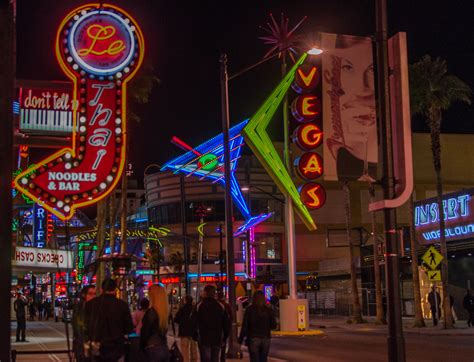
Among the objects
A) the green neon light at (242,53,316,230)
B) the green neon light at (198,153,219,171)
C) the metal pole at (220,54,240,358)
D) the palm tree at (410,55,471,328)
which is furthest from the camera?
the green neon light at (198,153,219,171)

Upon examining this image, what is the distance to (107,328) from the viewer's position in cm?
777

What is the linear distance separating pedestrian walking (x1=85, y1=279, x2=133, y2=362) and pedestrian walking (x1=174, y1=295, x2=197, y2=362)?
4.11 meters

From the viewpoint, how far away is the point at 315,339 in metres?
25.8

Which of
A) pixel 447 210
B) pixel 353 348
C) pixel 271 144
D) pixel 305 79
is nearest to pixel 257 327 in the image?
pixel 353 348

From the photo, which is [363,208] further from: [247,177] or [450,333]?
[450,333]

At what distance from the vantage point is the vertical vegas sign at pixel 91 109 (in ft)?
25.6

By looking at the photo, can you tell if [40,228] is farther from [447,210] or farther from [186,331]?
[186,331]

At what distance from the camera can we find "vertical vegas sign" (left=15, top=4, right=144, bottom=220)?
779cm

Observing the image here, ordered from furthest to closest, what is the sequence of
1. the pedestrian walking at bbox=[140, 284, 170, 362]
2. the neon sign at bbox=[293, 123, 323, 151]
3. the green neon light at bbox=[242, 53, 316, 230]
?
1. the green neon light at bbox=[242, 53, 316, 230]
2. the neon sign at bbox=[293, 123, 323, 151]
3. the pedestrian walking at bbox=[140, 284, 170, 362]

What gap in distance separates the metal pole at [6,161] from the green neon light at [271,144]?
72.6ft

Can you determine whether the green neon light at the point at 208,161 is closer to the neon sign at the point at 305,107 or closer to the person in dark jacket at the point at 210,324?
the neon sign at the point at 305,107

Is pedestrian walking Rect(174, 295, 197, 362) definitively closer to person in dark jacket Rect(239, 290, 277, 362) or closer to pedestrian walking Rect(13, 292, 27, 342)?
person in dark jacket Rect(239, 290, 277, 362)

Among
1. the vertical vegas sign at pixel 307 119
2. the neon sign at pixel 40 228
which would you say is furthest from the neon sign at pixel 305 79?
the neon sign at pixel 40 228

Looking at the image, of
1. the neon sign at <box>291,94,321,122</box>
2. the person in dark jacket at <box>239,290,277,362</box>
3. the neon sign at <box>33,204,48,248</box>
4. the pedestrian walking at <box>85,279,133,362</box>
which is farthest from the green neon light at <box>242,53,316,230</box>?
the pedestrian walking at <box>85,279,133,362</box>
